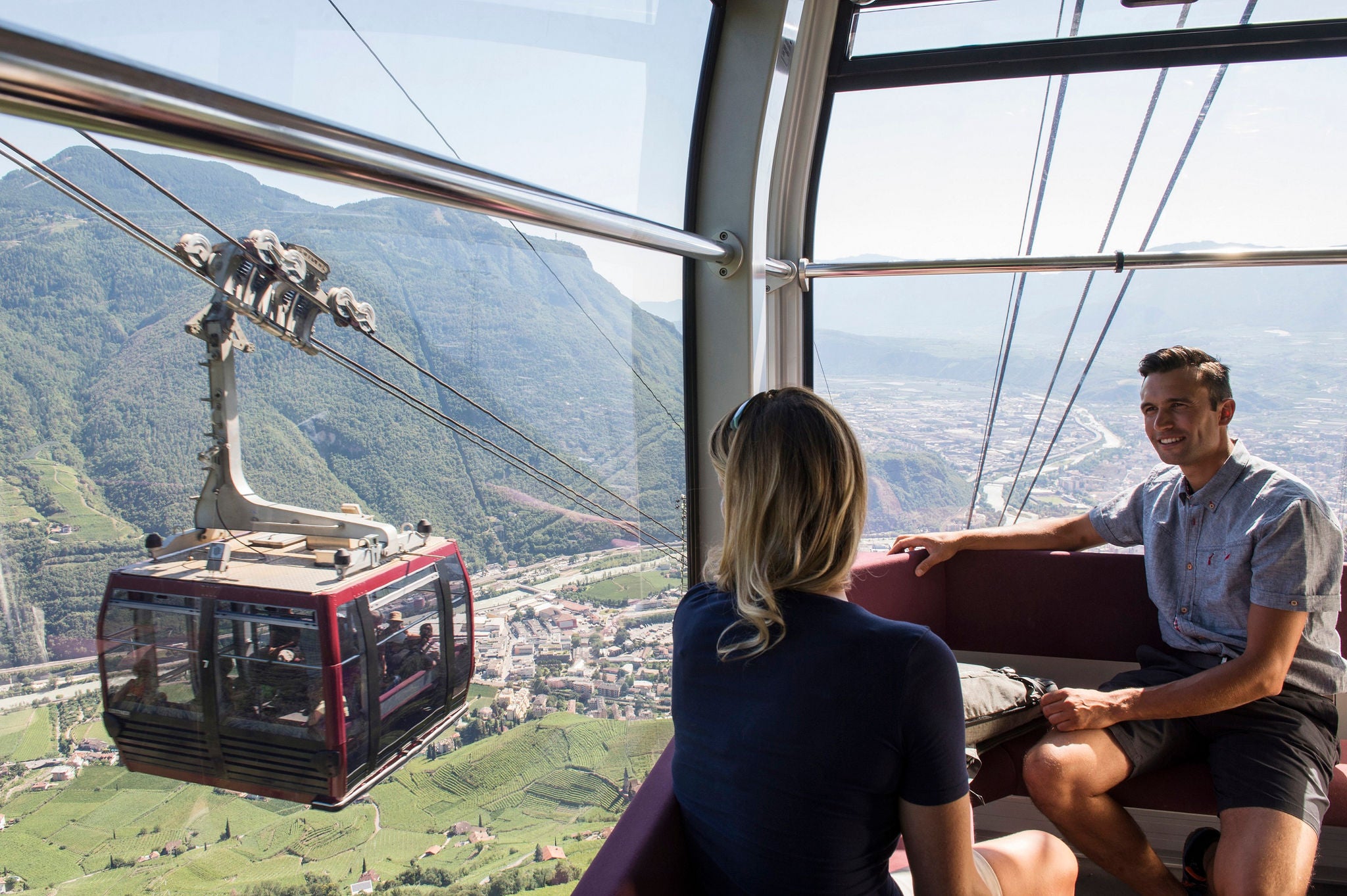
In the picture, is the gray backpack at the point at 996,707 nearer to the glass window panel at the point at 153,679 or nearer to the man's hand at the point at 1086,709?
the man's hand at the point at 1086,709

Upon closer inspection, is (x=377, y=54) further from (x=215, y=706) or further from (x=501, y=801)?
(x=501, y=801)

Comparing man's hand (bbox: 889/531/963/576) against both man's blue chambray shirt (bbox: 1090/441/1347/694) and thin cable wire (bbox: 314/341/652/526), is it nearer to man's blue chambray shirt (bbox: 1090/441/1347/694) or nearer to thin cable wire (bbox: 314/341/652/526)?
man's blue chambray shirt (bbox: 1090/441/1347/694)

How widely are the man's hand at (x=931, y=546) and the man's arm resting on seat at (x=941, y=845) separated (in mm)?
→ 1294

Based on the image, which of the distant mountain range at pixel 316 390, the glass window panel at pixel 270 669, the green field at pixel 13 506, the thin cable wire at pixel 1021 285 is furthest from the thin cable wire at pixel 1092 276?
the green field at pixel 13 506

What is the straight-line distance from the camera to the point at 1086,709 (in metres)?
1.69

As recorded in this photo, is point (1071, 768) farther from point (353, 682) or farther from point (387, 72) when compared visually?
point (387, 72)

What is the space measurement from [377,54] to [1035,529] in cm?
236

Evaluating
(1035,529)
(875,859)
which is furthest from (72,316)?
(1035,529)

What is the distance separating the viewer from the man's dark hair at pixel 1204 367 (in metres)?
1.80

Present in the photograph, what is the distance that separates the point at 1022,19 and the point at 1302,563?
2.19 meters

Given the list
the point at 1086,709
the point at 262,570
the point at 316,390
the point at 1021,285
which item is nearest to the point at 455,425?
the point at 316,390

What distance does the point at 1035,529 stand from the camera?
7.26 ft

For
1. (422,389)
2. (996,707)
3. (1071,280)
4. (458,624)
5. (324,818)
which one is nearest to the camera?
(996,707)

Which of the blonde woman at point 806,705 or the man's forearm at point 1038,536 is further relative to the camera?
the man's forearm at point 1038,536
